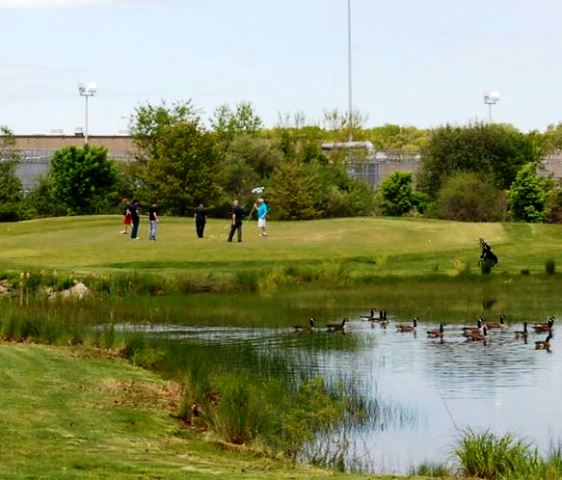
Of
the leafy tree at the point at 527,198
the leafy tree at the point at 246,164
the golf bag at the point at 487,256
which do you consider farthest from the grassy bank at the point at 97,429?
the leafy tree at the point at 246,164

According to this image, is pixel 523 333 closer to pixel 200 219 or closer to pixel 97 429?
pixel 97 429

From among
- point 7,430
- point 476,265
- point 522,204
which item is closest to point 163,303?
point 476,265

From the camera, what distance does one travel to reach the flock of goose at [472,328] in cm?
3278

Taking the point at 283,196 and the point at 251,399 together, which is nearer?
the point at 251,399

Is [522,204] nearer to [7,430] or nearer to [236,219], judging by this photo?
[236,219]

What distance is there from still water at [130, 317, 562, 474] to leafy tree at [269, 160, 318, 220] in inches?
1691

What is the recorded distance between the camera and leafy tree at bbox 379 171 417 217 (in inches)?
3501

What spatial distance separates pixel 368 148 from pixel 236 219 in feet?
216

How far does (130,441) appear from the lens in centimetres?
1884

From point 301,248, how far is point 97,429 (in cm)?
3356

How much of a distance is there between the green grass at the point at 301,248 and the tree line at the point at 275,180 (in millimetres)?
18321

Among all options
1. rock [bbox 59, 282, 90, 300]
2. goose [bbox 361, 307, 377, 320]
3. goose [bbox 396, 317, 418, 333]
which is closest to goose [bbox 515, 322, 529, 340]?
goose [bbox 396, 317, 418, 333]

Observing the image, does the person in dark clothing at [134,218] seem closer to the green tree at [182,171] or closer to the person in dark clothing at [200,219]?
the person in dark clothing at [200,219]

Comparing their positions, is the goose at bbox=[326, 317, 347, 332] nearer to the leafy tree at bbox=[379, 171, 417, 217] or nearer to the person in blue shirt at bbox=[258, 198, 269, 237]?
the person in blue shirt at bbox=[258, 198, 269, 237]
